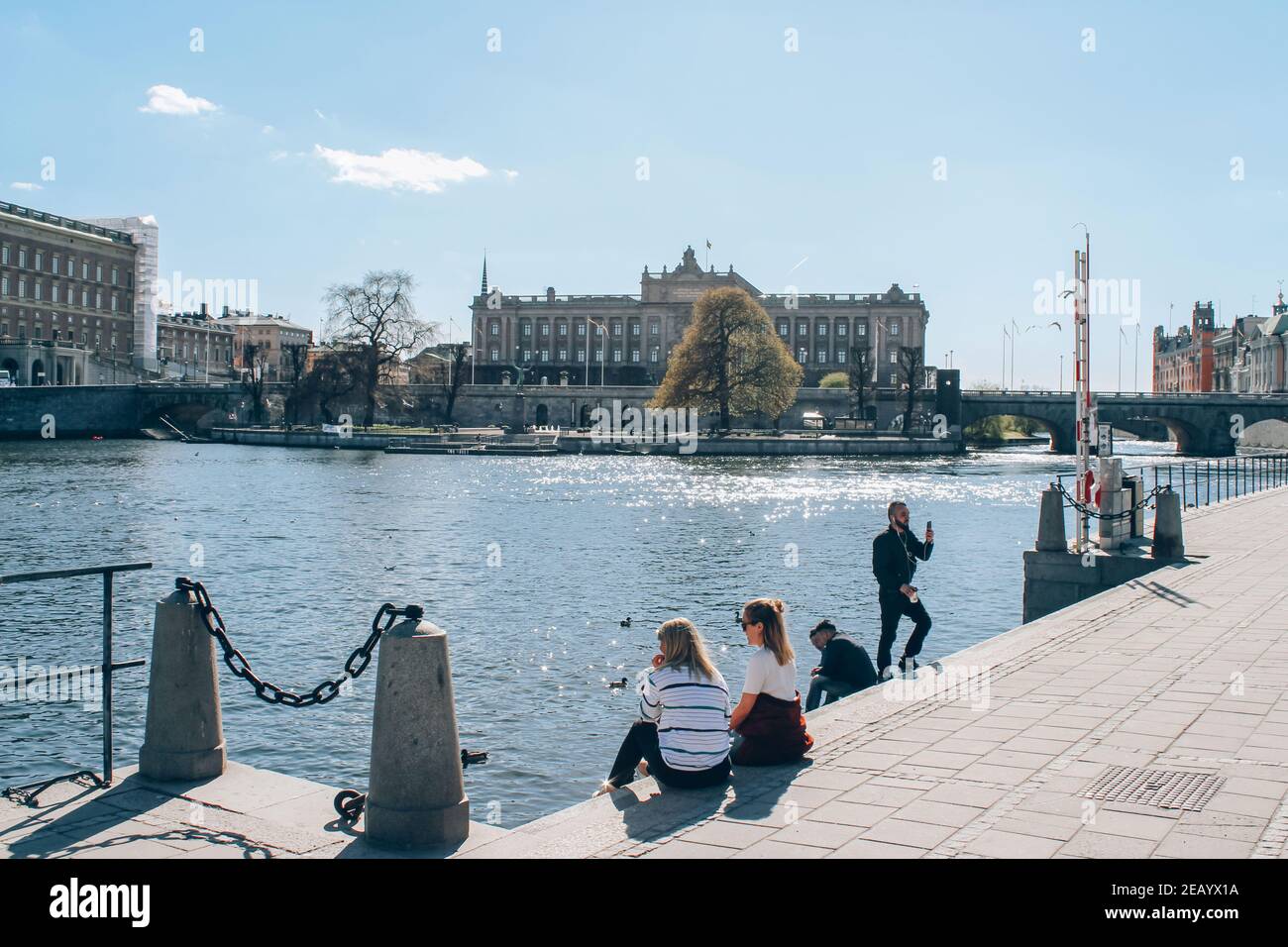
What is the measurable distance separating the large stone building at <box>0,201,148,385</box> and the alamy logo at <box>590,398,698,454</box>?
4654 cm

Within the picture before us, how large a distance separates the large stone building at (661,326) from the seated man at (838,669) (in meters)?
144

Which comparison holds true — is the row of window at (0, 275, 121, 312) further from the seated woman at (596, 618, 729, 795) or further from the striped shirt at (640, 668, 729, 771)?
the striped shirt at (640, 668, 729, 771)

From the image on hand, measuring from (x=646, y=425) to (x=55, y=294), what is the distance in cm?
5617

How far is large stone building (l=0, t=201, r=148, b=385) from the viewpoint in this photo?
4190 inches

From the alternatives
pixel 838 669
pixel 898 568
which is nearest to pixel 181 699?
pixel 838 669

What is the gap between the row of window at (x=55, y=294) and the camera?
10681 centimetres

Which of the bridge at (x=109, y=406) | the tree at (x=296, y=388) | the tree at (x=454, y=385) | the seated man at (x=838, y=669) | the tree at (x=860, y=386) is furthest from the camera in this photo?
the tree at (x=454, y=385)

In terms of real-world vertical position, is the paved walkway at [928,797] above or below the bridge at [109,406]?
below

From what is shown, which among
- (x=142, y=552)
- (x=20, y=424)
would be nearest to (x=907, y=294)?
(x=20, y=424)
